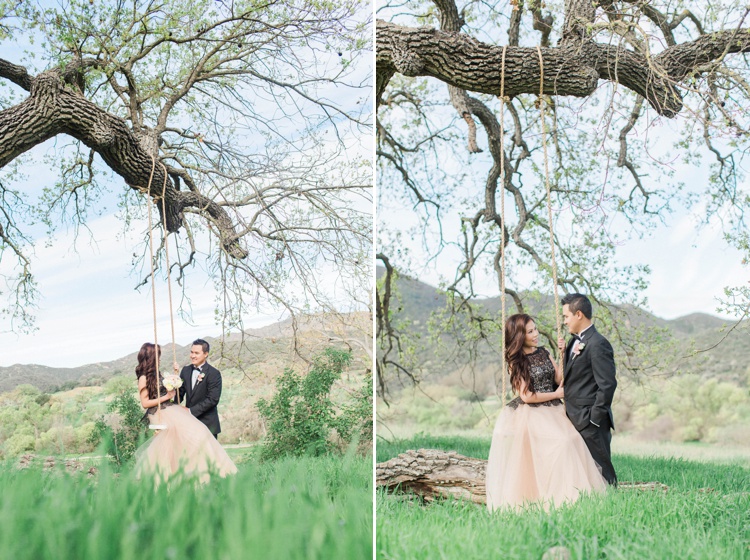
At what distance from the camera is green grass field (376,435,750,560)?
199cm

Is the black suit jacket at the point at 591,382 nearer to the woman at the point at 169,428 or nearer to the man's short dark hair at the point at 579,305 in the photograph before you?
the man's short dark hair at the point at 579,305

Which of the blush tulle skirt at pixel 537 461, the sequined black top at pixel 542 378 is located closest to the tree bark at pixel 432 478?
the blush tulle skirt at pixel 537 461

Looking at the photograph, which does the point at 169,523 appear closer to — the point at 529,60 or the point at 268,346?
the point at 529,60

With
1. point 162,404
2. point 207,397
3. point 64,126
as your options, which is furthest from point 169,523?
point 64,126

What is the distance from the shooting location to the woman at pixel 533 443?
9.21 feet

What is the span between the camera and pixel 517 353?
3111 mm

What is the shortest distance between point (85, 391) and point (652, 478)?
3.95m

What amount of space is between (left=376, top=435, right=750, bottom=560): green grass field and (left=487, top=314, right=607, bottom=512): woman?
0.21 metres

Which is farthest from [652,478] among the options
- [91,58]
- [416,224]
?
[91,58]

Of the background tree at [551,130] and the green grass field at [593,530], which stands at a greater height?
the background tree at [551,130]

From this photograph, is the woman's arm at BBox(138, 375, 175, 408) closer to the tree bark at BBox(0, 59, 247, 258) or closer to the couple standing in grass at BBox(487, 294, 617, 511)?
the tree bark at BBox(0, 59, 247, 258)

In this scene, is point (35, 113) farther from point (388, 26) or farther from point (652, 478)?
point (652, 478)

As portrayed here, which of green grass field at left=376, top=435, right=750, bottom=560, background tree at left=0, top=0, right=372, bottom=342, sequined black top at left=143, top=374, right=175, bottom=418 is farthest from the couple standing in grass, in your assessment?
background tree at left=0, top=0, right=372, bottom=342

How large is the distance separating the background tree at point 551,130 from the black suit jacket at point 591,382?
2.14 ft
